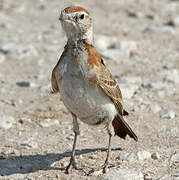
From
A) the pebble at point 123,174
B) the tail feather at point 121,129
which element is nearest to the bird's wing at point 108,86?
the tail feather at point 121,129

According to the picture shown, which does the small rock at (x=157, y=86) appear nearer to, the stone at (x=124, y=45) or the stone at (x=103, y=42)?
the stone at (x=124, y=45)

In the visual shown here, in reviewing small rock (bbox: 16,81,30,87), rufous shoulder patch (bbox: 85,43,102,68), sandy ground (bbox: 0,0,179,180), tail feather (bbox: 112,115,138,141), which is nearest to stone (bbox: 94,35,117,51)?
sandy ground (bbox: 0,0,179,180)

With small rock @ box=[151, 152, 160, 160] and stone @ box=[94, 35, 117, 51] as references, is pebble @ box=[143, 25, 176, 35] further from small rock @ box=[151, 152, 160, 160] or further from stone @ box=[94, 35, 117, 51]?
small rock @ box=[151, 152, 160, 160]

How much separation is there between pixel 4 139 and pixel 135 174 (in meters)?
2.41

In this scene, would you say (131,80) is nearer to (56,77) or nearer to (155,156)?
(155,156)

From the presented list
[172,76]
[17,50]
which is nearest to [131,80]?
[172,76]

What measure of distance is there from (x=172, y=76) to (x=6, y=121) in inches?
138

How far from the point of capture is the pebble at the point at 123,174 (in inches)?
248

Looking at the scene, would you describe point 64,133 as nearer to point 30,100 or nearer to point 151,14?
point 30,100

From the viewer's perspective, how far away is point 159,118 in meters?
8.45

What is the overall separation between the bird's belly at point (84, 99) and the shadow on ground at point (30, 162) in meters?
0.90

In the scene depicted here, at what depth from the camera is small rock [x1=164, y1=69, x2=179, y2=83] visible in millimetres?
9811

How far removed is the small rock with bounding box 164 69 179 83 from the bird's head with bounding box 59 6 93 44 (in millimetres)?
3673

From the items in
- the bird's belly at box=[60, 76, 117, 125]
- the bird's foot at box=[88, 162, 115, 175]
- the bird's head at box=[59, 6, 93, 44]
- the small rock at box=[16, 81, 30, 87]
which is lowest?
the small rock at box=[16, 81, 30, 87]
